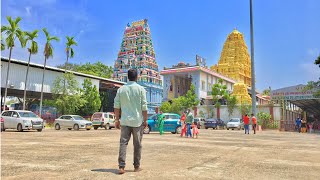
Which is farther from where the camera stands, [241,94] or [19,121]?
[241,94]

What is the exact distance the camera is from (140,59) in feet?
240

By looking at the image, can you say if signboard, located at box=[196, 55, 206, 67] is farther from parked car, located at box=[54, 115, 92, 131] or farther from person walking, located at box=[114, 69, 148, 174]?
→ person walking, located at box=[114, 69, 148, 174]

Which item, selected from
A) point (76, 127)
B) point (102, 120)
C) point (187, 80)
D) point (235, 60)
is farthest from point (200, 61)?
point (76, 127)

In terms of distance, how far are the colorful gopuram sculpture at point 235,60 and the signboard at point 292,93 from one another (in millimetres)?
35820

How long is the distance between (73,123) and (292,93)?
23.9 m

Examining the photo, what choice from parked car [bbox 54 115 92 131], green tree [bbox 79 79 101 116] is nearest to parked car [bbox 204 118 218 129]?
green tree [bbox 79 79 101 116]

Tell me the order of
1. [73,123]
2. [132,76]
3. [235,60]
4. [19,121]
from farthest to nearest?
[235,60] → [73,123] → [19,121] → [132,76]

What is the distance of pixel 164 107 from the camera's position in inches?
2227

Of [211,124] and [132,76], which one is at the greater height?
[132,76]

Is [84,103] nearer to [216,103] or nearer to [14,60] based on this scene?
[14,60]

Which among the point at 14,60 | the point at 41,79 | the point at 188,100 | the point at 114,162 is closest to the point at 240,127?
the point at 188,100

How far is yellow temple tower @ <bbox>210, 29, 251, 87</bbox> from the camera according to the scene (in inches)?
2867

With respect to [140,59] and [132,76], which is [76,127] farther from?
[140,59]

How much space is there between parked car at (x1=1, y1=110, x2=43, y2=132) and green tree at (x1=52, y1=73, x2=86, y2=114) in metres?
14.5
